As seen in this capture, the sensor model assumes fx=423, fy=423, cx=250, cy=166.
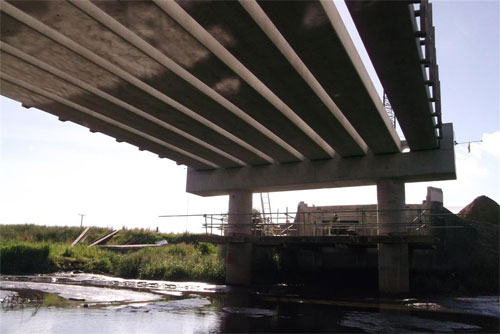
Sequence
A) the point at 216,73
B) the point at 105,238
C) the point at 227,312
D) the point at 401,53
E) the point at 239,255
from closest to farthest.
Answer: the point at 401,53
the point at 227,312
the point at 216,73
the point at 239,255
the point at 105,238

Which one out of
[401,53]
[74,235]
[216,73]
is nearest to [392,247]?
[401,53]

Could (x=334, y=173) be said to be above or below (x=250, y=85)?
below

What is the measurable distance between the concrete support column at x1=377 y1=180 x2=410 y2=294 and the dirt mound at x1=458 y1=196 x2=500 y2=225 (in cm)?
717

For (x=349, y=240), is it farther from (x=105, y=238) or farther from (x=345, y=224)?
(x=105, y=238)

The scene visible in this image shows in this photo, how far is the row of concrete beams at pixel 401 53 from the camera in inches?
344

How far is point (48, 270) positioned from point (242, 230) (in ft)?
41.3

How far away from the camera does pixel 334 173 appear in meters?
20.4

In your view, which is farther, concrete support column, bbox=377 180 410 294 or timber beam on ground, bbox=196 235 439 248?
concrete support column, bbox=377 180 410 294

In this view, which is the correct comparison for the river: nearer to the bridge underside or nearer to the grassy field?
the grassy field

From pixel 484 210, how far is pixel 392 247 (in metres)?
9.80

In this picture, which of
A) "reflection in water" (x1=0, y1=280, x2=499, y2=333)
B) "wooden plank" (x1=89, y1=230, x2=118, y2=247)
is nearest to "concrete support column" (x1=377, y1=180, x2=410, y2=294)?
"reflection in water" (x1=0, y1=280, x2=499, y2=333)

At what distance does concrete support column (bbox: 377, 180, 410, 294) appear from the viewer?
17.7 m

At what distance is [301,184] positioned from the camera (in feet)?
70.0

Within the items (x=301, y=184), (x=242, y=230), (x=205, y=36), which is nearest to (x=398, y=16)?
(x=205, y=36)
